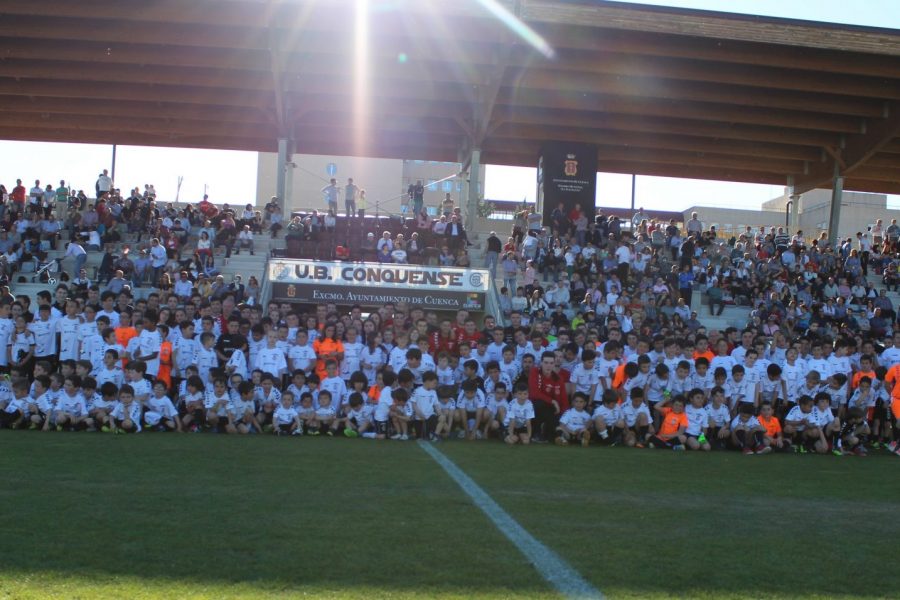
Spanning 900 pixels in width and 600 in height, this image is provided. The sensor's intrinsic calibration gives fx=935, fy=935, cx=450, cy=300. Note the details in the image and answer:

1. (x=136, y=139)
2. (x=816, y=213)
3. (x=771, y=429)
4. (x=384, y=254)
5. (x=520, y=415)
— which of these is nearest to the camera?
(x=520, y=415)

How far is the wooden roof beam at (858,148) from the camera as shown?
25.0 m

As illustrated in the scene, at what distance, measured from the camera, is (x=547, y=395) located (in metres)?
12.0

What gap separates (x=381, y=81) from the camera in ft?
82.2

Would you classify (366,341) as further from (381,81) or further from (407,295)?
(381,81)

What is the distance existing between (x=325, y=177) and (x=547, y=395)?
50.0m

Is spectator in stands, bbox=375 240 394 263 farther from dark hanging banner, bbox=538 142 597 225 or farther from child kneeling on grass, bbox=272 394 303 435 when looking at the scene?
child kneeling on grass, bbox=272 394 303 435

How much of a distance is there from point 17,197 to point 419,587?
2259 cm

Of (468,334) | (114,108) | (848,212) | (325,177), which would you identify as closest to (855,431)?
(468,334)

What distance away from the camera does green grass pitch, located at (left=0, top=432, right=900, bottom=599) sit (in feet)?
14.2

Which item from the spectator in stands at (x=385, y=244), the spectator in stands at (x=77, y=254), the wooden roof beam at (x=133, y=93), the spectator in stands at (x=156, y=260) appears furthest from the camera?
the wooden roof beam at (x=133, y=93)

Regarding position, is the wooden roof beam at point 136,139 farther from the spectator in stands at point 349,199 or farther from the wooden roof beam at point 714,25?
the wooden roof beam at point 714,25

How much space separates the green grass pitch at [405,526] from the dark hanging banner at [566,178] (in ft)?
59.9

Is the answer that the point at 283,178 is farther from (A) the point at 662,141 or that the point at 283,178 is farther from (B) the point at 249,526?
(B) the point at 249,526

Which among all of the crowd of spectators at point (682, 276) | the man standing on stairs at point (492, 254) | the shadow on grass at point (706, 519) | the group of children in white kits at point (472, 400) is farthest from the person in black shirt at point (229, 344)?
the man standing on stairs at point (492, 254)
